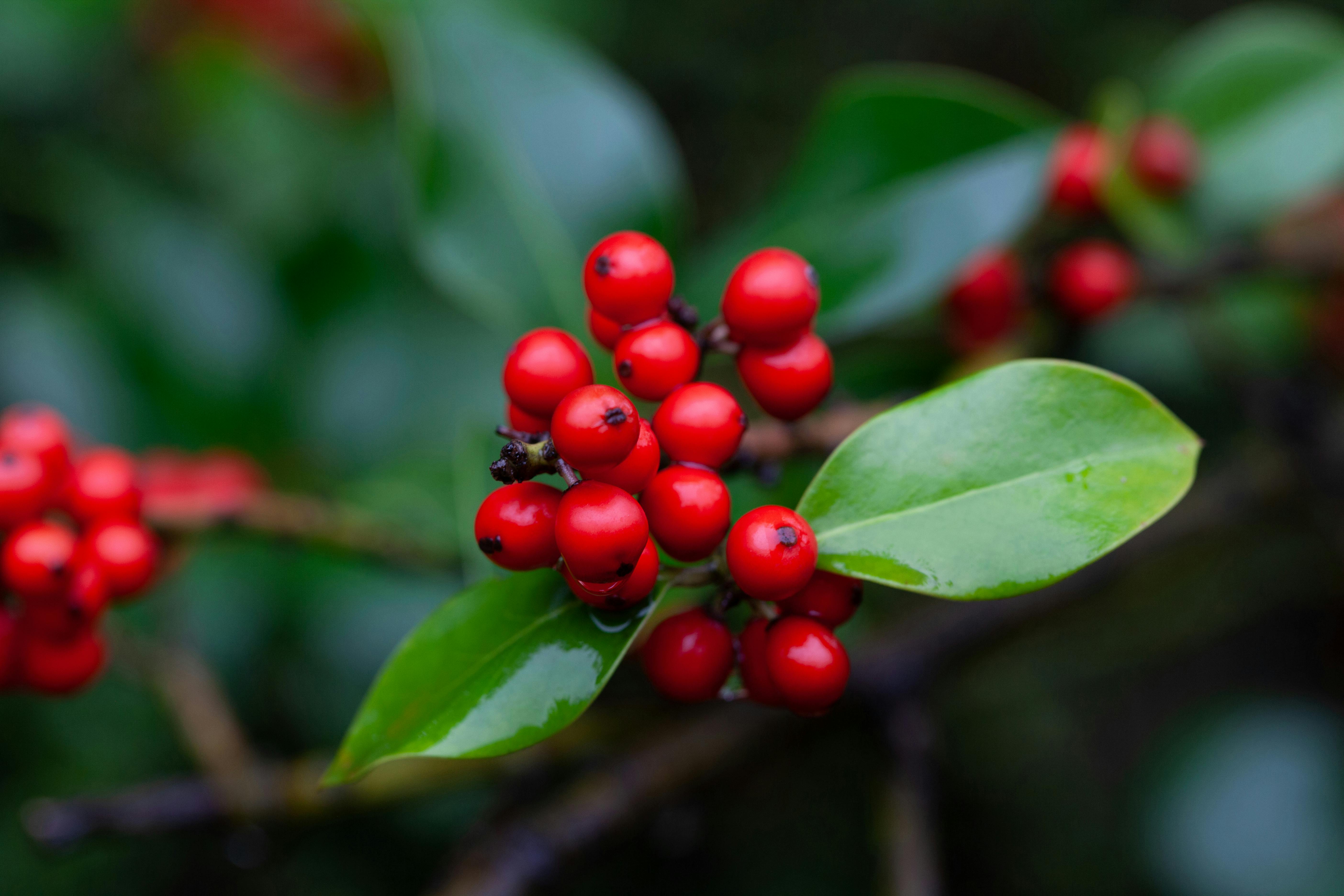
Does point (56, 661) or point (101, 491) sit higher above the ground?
point (101, 491)

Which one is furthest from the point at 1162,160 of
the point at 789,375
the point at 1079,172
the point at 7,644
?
the point at 7,644

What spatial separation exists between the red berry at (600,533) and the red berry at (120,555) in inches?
19.4

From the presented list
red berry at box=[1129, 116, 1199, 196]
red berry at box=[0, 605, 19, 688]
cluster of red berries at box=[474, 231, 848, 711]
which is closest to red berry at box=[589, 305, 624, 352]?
cluster of red berries at box=[474, 231, 848, 711]

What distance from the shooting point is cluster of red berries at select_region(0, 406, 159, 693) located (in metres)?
0.79

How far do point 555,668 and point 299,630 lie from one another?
1198mm

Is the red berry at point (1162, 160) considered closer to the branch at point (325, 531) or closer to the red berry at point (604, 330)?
the red berry at point (604, 330)

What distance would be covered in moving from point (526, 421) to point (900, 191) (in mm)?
538

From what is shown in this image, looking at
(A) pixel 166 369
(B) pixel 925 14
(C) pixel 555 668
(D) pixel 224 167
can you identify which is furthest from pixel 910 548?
(B) pixel 925 14

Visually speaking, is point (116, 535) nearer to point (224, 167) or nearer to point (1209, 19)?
point (224, 167)

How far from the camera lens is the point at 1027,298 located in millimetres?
1180

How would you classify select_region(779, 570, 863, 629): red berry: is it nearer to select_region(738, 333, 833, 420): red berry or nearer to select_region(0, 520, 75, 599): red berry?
select_region(738, 333, 833, 420): red berry

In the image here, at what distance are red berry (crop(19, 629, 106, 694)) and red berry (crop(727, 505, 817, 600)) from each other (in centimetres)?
61

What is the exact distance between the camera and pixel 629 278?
0.68 metres

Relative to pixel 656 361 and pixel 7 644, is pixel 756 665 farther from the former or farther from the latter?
pixel 7 644
